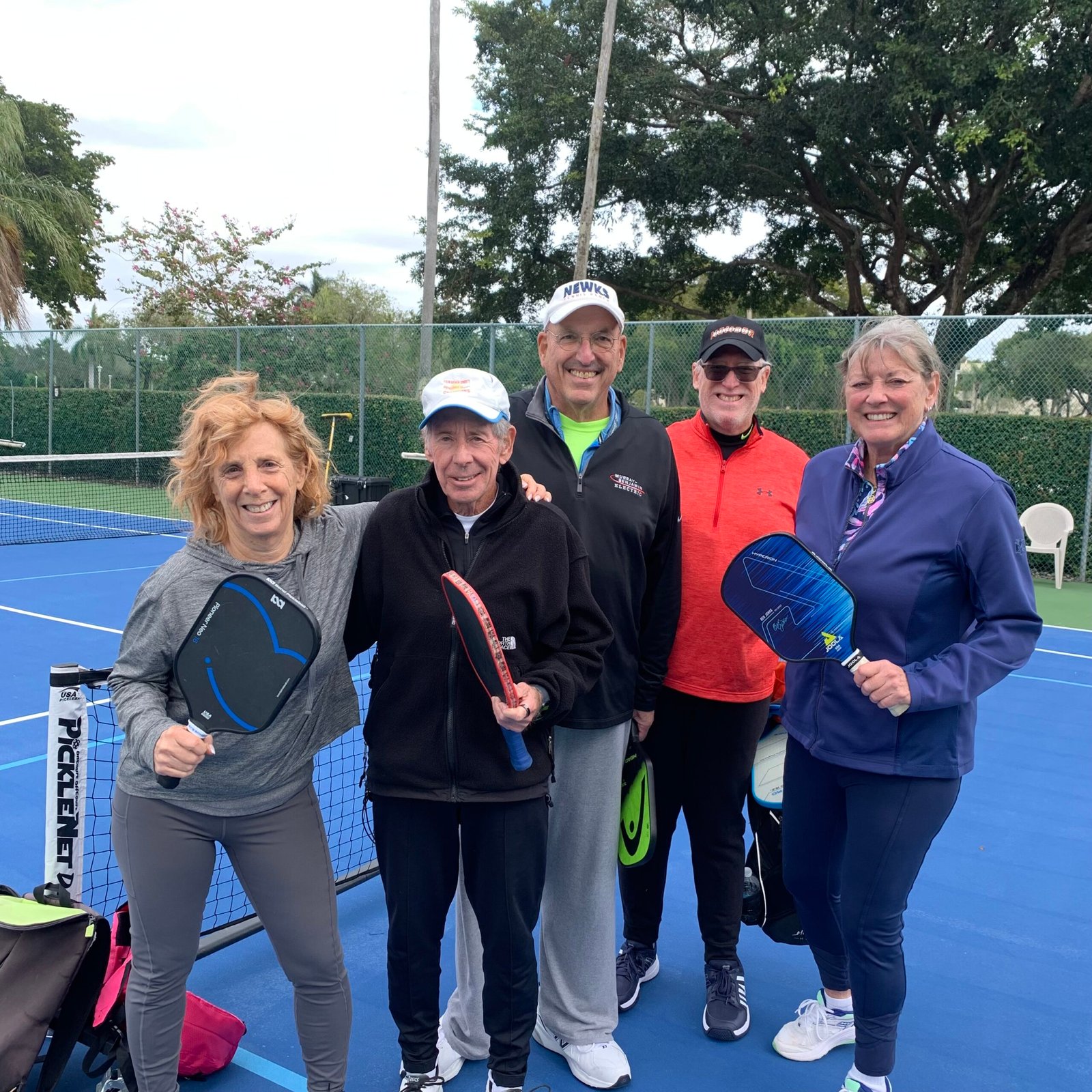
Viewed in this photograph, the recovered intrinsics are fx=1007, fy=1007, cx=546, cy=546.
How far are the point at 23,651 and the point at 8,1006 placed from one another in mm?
5506

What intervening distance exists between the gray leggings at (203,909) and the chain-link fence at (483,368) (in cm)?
522

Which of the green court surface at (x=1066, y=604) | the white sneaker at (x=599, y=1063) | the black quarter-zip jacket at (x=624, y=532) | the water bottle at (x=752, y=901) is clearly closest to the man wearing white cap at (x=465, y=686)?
the black quarter-zip jacket at (x=624, y=532)

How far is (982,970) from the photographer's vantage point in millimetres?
3523

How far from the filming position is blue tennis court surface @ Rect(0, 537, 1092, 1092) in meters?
2.92

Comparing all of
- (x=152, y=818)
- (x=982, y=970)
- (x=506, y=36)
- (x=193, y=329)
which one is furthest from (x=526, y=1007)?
(x=506, y=36)

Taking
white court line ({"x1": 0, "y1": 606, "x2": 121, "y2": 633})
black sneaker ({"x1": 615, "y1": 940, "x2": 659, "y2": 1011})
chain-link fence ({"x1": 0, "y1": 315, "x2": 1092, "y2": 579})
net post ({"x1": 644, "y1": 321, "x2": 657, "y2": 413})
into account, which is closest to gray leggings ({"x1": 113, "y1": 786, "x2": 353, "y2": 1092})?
black sneaker ({"x1": 615, "y1": 940, "x2": 659, "y2": 1011})

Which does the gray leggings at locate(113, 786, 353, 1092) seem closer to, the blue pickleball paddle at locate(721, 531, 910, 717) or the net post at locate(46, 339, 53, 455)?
the blue pickleball paddle at locate(721, 531, 910, 717)

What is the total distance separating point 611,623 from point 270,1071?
1587 millimetres

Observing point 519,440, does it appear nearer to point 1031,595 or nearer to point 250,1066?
point 1031,595

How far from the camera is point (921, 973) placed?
352 centimetres

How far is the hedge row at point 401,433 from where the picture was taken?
12.0 metres

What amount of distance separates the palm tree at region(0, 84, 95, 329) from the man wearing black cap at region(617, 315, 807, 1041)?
902 inches

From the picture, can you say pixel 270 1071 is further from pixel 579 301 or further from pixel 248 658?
pixel 579 301

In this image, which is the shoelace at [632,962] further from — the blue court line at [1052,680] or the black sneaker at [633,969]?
the blue court line at [1052,680]
